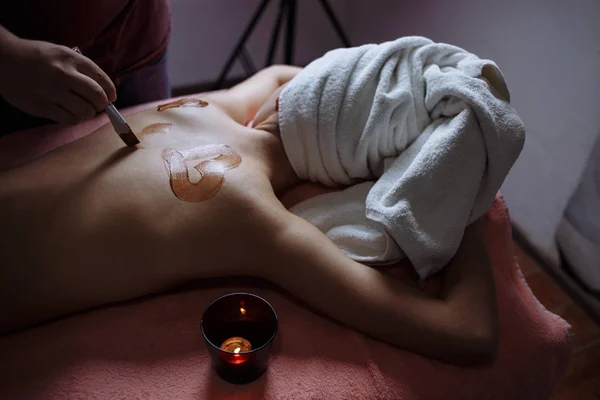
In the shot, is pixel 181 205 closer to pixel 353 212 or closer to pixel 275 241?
pixel 275 241

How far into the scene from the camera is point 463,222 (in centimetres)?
83

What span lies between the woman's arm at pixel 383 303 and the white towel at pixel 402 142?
0.23 ft

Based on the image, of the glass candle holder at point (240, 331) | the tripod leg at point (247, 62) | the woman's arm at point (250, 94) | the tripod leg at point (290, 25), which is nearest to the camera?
the glass candle holder at point (240, 331)

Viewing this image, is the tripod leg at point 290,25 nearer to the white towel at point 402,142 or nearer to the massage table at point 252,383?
the white towel at point 402,142

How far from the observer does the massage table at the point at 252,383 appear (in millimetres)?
725

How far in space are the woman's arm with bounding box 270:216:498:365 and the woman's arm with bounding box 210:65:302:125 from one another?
326 mm

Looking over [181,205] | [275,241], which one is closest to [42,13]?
[181,205]

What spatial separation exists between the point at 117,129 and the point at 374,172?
1.50 ft

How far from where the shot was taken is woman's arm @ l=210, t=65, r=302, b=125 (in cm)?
102

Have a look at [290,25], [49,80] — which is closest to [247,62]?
[290,25]

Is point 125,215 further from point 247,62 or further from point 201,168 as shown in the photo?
point 247,62

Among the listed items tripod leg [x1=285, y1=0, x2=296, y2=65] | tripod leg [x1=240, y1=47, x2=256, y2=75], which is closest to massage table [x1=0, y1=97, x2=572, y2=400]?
tripod leg [x1=285, y1=0, x2=296, y2=65]

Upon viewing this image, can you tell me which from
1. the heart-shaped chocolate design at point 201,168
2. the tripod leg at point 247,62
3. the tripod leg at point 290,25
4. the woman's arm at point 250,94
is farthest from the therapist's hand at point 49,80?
the tripod leg at point 247,62

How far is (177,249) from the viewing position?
2.48 feet
